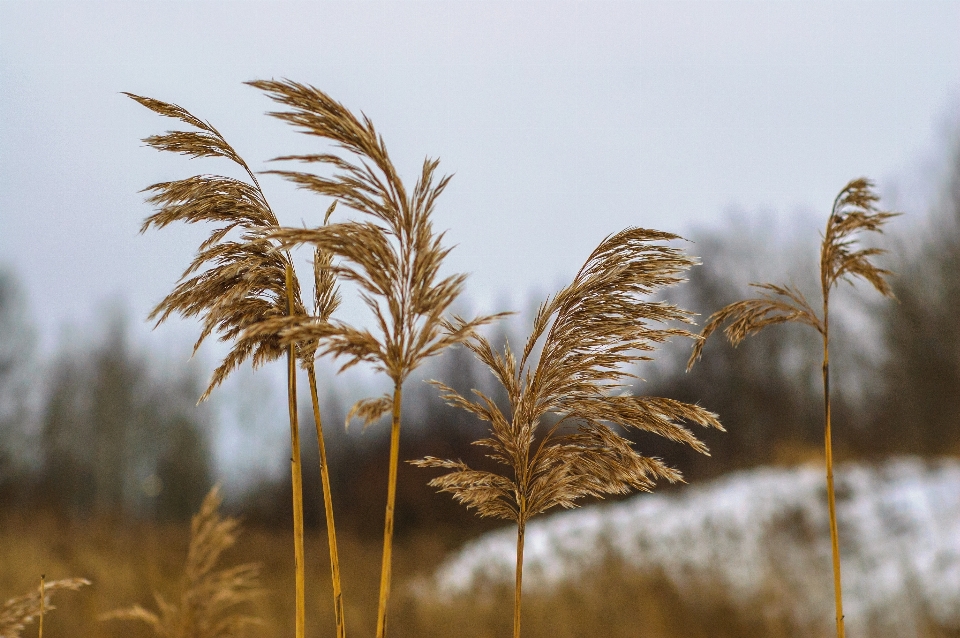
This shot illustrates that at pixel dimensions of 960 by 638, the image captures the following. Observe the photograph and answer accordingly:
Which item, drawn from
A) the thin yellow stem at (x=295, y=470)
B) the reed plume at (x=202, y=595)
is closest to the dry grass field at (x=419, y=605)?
the reed plume at (x=202, y=595)

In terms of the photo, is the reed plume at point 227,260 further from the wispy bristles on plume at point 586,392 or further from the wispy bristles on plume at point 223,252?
the wispy bristles on plume at point 586,392

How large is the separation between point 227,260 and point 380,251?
45 centimetres

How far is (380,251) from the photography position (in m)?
1.32

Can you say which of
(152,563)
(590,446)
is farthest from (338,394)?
(590,446)

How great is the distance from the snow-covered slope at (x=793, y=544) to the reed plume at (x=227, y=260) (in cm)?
662

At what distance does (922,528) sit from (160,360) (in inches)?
951

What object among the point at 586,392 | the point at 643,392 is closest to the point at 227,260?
the point at 586,392

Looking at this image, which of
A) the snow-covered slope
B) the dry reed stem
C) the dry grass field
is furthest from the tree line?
the dry reed stem

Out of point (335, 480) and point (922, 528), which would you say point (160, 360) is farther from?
point (922, 528)

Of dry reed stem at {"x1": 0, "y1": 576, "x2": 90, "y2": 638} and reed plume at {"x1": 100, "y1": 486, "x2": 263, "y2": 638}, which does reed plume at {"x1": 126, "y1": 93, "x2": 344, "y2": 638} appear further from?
dry reed stem at {"x1": 0, "y1": 576, "x2": 90, "y2": 638}

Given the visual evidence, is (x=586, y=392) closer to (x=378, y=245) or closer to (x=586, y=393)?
(x=586, y=393)

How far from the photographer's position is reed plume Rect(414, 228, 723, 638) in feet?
5.09

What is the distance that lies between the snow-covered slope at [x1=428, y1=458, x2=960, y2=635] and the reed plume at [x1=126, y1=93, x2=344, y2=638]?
260 inches

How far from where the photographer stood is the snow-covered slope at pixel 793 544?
6801mm
